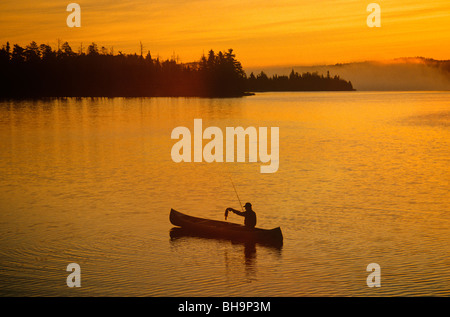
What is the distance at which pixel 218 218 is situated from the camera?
32.2 meters

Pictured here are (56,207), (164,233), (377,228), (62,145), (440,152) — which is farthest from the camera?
(62,145)

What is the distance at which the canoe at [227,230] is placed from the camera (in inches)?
1012

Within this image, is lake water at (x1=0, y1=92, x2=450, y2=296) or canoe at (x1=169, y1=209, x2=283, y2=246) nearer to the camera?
lake water at (x1=0, y1=92, x2=450, y2=296)

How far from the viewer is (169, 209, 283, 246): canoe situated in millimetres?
25703

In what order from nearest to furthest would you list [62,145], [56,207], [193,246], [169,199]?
[193,246] → [56,207] → [169,199] → [62,145]

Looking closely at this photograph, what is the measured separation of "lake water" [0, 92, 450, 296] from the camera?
21516 millimetres

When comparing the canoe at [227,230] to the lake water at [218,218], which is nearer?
the lake water at [218,218]

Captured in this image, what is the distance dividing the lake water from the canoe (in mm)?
425

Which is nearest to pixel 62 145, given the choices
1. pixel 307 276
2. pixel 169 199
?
pixel 169 199

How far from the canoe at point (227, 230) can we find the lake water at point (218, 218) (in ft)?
1.39

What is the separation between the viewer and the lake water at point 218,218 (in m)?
21.5
